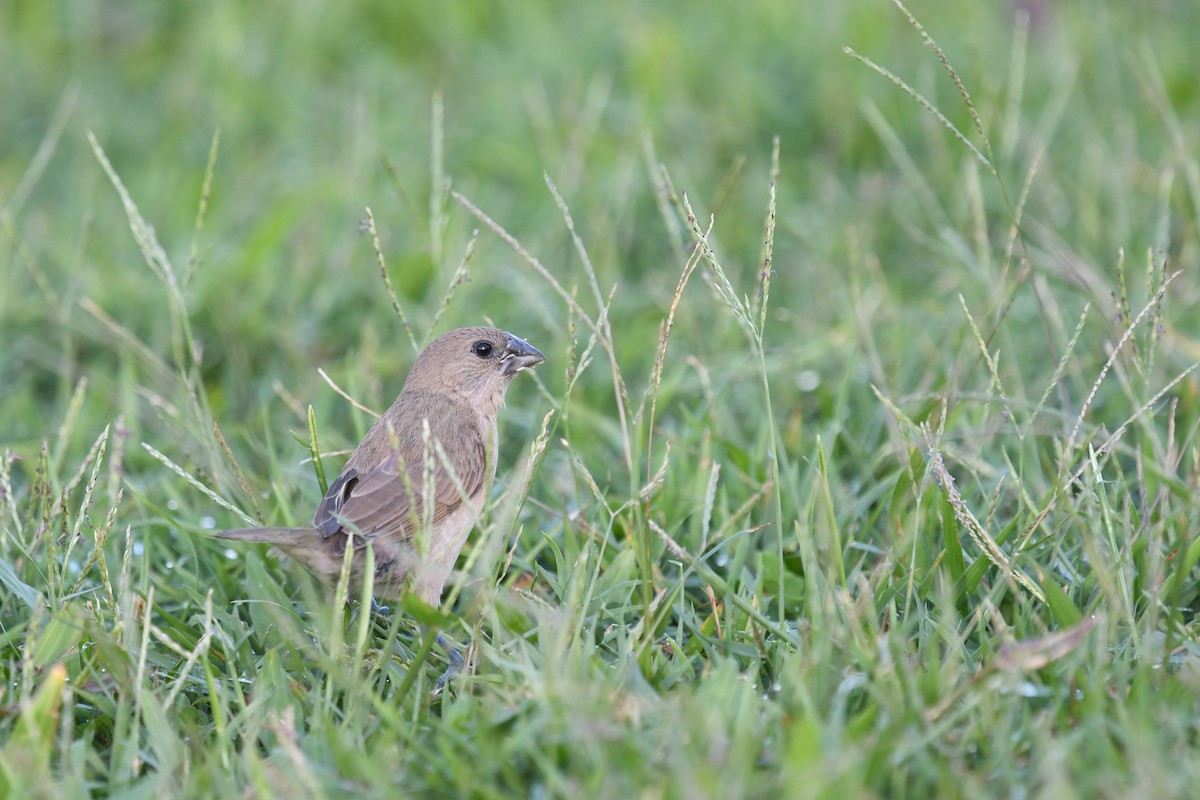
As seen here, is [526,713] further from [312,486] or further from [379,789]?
[312,486]

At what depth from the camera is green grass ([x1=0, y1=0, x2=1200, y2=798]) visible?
270 centimetres

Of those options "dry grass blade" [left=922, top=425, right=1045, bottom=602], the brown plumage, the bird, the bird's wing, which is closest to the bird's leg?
the bird

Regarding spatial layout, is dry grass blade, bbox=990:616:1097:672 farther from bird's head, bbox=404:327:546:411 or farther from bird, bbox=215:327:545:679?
bird's head, bbox=404:327:546:411

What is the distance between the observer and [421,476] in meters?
3.82

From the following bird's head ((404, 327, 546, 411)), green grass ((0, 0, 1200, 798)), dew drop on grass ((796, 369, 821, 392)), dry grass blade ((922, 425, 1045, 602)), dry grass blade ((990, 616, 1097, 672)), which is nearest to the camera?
dry grass blade ((990, 616, 1097, 672))

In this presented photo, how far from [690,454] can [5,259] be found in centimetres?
302

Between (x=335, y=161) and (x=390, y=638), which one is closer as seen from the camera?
(x=390, y=638)

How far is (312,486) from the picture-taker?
437 cm

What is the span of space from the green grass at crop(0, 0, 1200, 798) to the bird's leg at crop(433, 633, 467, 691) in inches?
2.3

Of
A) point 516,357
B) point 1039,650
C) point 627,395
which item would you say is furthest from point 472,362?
point 1039,650

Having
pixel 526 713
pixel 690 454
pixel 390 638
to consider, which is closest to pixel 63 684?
pixel 390 638

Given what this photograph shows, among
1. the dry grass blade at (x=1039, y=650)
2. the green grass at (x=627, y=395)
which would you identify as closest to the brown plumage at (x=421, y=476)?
the green grass at (x=627, y=395)

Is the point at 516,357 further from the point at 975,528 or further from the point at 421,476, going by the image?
the point at 975,528

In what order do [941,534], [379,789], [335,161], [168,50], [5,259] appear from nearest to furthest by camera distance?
1. [379,789]
2. [941,534]
3. [5,259]
4. [335,161]
5. [168,50]
